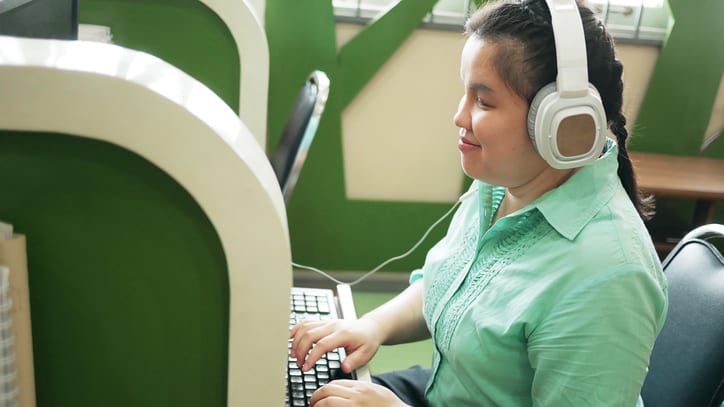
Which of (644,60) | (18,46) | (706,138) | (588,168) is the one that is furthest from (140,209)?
(706,138)

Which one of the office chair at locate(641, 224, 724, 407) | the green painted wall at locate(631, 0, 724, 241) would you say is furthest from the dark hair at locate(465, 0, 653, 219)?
the green painted wall at locate(631, 0, 724, 241)

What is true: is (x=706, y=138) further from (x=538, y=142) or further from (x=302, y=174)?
(x=538, y=142)

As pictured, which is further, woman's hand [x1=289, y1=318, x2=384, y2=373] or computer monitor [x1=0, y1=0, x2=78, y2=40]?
woman's hand [x1=289, y1=318, x2=384, y2=373]

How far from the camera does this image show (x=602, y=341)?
831 mm

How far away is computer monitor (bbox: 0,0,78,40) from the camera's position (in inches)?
35.2

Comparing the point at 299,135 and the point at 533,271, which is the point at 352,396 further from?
the point at 299,135

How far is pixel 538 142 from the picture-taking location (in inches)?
35.2

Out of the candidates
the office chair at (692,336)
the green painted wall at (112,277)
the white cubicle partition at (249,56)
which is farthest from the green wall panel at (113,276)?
the white cubicle partition at (249,56)

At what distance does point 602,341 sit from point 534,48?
363mm

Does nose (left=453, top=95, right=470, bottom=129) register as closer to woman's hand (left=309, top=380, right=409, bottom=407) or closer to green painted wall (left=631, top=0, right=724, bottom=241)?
woman's hand (left=309, top=380, right=409, bottom=407)

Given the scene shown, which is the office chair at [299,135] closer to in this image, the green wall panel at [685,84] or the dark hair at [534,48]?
the dark hair at [534,48]

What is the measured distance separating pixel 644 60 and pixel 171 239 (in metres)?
2.38

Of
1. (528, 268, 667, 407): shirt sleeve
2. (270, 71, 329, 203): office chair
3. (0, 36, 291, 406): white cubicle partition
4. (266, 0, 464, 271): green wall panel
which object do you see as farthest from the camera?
(266, 0, 464, 271): green wall panel

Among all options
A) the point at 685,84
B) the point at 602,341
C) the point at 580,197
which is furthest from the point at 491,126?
the point at 685,84
